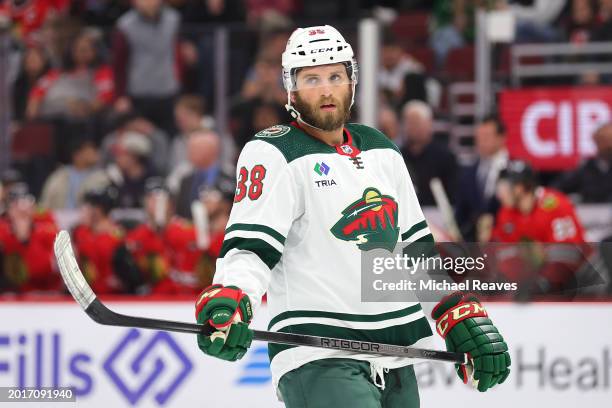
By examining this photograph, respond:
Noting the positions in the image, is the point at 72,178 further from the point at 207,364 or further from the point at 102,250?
the point at 207,364

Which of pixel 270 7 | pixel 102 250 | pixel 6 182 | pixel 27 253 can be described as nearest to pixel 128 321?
A: pixel 102 250

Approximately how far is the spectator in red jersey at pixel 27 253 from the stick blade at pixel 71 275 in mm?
3894

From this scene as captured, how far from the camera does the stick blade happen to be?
2.94 metres

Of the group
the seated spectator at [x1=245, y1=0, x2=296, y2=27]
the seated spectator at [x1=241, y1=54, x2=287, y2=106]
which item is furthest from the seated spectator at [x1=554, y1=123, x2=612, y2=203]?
the seated spectator at [x1=245, y1=0, x2=296, y2=27]

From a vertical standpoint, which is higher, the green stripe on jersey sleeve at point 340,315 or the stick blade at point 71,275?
the stick blade at point 71,275

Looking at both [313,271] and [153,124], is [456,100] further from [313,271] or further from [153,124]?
[313,271]

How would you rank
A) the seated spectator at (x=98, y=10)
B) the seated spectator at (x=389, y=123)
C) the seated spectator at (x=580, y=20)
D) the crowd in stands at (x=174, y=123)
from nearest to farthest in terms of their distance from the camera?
the crowd in stands at (x=174, y=123)
the seated spectator at (x=389, y=123)
the seated spectator at (x=580, y=20)
the seated spectator at (x=98, y=10)

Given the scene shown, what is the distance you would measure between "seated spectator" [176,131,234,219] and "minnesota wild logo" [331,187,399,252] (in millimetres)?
4060

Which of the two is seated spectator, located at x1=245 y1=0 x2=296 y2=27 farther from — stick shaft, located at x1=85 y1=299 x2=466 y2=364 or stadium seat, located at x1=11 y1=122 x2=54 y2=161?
stick shaft, located at x1=85 y1=299 x2=466 y2=364

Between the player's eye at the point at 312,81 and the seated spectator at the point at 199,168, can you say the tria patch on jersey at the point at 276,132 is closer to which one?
the player's eye at the point at 312,81

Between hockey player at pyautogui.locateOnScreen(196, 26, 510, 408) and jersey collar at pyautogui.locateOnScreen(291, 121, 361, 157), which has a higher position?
jersey collar at pyautogui.locateOnScreen(291, 121, 361, 157)

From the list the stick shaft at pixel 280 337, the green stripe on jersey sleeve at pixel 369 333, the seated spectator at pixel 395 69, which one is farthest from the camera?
the seated spectator at pixel 395 69

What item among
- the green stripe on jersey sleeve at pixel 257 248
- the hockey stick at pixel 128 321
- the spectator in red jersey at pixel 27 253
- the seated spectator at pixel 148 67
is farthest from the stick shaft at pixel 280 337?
the seated spectator at pixel 148 67

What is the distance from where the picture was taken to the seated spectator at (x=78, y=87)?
8000 millimetres
